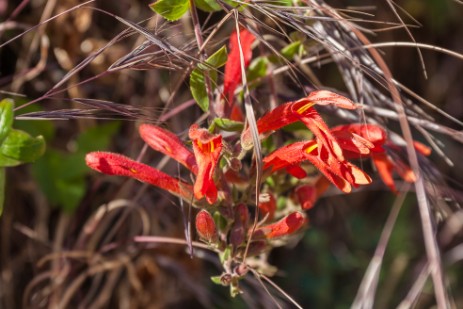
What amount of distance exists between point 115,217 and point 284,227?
2.35ft

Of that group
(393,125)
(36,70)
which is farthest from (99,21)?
(393,125)

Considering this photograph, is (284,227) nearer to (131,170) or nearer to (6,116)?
(131,170)

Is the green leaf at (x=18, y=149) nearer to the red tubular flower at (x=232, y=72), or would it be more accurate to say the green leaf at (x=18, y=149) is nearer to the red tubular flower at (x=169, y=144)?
A: the red tubular flower at (x=169, y=144)

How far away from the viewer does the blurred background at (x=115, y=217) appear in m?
1.52

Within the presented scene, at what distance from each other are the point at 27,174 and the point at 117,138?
23cm

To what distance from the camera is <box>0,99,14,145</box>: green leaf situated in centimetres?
104

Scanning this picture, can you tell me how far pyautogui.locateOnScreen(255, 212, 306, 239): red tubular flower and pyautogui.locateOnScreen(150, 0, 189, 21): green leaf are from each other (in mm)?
342

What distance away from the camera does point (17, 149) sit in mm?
1084

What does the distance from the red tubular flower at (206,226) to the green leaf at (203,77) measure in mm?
157

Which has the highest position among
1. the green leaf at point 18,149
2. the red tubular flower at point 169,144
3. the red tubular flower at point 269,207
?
the red tubular flower at point 169,144

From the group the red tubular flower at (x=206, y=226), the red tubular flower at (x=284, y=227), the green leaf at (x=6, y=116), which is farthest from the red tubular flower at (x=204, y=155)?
the green leaf at (x=6, y=116)

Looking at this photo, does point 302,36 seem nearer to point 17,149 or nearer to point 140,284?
point 17,149

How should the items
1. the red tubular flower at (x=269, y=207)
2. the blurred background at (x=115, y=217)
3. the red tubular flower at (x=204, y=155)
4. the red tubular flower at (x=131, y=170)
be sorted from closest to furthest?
the red tubular flower at (x=204, y=155) → the red tubular flower at (x=131, y=170) → the red tubular flower at (x=269, y=207) → the blurred background at (x=115, y=217)

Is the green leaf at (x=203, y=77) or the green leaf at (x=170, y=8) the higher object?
the green leaf at (x=170, y=8)
